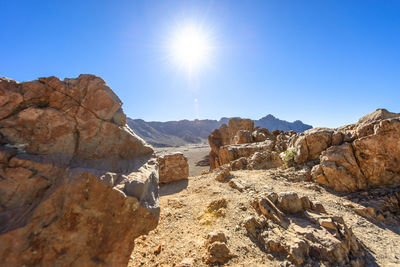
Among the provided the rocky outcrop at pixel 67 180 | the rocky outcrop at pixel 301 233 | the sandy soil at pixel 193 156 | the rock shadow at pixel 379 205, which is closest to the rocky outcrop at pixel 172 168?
the sandy soil at pixel 193 156

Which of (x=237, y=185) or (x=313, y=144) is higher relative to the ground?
(x=313, y=144)

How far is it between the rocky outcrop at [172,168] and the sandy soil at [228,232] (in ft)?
15.4

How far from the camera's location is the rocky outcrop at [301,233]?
203 inches

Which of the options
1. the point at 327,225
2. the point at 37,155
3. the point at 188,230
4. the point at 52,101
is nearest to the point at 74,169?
the point at 37,155

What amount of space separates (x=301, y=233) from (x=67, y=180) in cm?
698

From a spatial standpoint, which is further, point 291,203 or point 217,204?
point 217,204

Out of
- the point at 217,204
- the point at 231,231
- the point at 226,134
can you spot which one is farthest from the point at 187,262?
the point at 226,134

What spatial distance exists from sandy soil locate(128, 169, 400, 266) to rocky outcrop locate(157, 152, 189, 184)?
470 centimetres

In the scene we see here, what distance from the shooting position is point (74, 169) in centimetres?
387

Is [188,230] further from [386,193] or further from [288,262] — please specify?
[386,193]

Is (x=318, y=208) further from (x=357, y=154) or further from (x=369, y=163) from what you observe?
(x=357, y=154)

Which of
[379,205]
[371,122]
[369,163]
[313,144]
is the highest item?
[371,122]

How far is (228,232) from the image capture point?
19.9ft

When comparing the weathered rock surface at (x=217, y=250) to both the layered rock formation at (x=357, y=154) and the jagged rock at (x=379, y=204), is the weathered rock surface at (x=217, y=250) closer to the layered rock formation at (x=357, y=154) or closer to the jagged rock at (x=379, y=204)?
the jagged rock at (x=379, y=204)
